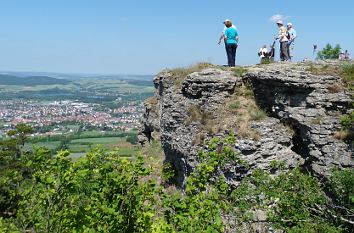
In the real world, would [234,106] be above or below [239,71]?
below

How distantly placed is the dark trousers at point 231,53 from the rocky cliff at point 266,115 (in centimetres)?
100

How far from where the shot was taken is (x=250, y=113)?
15.7m

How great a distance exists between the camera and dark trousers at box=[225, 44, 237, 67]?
17.9 meters

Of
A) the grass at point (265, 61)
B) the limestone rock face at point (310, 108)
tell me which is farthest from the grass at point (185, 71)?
the limestone rock face at point (310, 108)

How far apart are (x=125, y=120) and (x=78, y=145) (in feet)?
144

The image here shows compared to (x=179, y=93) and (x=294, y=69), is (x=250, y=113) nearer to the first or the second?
(x=294, y=69)

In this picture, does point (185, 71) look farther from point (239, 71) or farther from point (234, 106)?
point (234, 106)

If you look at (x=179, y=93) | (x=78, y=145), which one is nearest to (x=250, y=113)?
(x=179, y=93)

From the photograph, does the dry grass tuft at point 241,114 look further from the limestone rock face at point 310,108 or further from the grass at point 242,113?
the limestone rock face at point 310,108

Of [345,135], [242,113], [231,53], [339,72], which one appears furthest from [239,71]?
[345,135]

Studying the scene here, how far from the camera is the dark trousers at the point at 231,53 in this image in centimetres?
1789

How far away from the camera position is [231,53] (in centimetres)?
1819

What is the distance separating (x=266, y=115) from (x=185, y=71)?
5.60m

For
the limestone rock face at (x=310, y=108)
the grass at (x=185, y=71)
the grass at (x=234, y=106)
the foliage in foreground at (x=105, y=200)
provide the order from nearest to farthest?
1. the foliage in foreground at (x=105, y=200)
2. the limestone rock face at (x=310, y=108)
3. the grass at (x=234, y=106)
4. the grass at (x=185, y=71)
